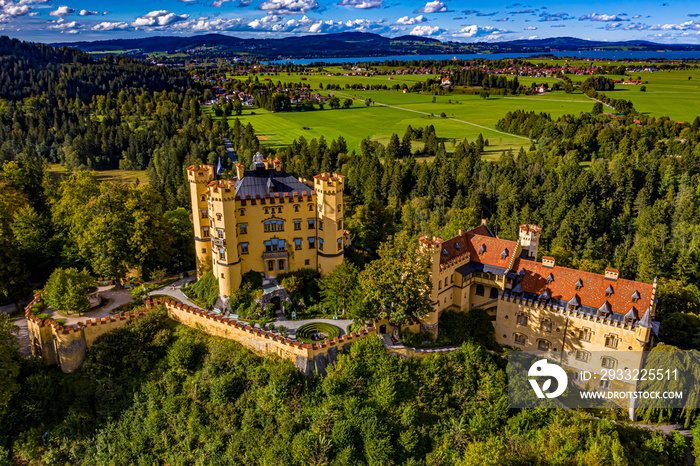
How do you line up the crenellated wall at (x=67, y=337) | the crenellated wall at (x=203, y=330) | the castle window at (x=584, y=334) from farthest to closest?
the castle window at (x=584, y=334), the crenellated wall at (x=67, y=337), the crenellated wall at (x=203, y=330)

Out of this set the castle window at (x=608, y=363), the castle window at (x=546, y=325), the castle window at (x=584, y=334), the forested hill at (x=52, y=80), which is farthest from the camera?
the forested hill at (x=52, y=80)

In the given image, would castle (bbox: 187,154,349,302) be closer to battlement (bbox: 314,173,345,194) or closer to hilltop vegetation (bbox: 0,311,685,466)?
battlement (bbox: 314,173,345,194)

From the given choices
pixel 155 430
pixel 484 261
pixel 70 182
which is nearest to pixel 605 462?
pixel 484 261

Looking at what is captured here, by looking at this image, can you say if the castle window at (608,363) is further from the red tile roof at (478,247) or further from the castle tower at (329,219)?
the castle tower at (329,219)

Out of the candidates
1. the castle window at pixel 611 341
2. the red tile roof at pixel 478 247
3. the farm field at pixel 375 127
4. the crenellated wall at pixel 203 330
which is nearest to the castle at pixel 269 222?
the crenellated wall at pixel 203 330

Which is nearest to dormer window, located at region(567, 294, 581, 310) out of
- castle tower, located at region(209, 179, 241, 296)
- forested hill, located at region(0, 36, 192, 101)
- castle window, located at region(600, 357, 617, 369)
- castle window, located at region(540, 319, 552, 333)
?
castle window, located at region(540, 319, 552, 333)

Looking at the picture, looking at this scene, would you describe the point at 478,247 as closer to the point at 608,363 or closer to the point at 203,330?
the point at 608,363

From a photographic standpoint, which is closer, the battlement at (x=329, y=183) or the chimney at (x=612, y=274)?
the chimney at (x=612, y=274)
